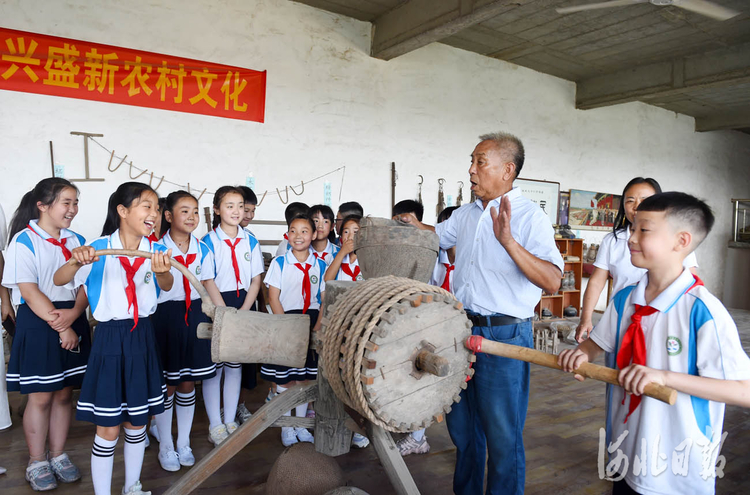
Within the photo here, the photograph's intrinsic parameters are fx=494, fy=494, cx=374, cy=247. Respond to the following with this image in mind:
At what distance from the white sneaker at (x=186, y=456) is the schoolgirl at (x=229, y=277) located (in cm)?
20

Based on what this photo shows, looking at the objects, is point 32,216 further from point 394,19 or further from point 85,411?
point 394,19

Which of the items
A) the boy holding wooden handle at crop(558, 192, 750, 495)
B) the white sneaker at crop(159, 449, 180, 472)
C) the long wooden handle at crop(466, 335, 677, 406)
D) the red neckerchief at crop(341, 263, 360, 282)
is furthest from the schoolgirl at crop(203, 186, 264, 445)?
the boy holding wooden handle at crop(558, 192, 750, 495)

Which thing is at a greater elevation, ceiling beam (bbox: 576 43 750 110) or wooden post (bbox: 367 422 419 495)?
ceiling beam (bbox: 576 43 750 110)

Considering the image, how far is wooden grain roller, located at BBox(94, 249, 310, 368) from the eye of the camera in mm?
1491

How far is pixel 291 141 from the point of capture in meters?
Result: 4.98

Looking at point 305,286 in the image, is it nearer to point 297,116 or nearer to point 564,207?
point 297,116

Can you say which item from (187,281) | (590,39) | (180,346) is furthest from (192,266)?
(590,39)

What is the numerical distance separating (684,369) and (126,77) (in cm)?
444

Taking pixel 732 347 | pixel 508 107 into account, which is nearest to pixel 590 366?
pixel 732 347

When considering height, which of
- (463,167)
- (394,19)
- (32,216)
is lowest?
(32,216)

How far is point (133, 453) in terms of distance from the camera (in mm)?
2061

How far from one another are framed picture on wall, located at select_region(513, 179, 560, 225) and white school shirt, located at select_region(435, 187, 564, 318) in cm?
513

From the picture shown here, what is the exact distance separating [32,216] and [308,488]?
6.45ft

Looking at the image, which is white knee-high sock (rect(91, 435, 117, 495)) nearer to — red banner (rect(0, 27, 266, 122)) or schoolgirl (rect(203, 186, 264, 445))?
schoolgirl (rect(203, 186, 264, 445))
